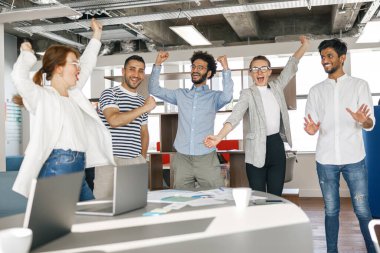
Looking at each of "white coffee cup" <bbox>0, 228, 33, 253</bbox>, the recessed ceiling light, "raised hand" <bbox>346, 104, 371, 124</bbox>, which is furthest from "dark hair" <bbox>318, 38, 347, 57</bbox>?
the recessed ceiling light

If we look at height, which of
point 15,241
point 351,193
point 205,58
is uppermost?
point 205,58

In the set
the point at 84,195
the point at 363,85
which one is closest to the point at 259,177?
the point at 363,85

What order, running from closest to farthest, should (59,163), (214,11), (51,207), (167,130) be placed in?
(51,207), (59,163), (167,130), (214,11)

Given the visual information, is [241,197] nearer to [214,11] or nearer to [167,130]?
[167,130]

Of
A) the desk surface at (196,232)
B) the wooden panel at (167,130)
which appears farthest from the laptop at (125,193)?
the wooden panel at (167,130)

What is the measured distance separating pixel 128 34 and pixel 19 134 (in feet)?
9.99

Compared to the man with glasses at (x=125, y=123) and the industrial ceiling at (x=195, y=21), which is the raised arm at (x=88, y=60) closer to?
the man with glasses at (x=125, y=123)

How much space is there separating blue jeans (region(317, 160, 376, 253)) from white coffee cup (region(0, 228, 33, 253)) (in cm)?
223

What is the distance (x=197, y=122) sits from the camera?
3.05 meters

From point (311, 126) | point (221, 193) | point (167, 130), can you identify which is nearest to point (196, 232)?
point (221, 193)

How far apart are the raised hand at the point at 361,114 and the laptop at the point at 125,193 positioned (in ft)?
4.71

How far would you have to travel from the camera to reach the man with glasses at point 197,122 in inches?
114

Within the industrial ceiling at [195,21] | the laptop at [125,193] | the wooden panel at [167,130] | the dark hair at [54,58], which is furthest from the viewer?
the industrial ceiling at [195,21]

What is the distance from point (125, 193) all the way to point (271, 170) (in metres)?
1.53
